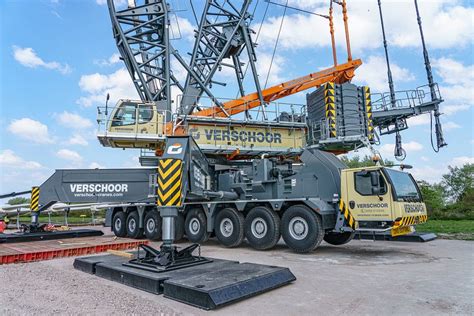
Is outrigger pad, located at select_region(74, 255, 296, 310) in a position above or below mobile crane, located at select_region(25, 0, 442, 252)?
below

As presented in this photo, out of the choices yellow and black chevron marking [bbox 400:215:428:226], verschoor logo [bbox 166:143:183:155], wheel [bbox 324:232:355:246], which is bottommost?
wheel [bbox 324:232:355:246]

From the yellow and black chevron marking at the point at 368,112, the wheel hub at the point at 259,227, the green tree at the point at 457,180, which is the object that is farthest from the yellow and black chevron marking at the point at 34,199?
the green tree at the point at 457,180

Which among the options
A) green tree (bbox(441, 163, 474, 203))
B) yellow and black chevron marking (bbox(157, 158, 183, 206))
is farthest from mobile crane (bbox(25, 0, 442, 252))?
green tree (bbox(441, 163, 474, 203))

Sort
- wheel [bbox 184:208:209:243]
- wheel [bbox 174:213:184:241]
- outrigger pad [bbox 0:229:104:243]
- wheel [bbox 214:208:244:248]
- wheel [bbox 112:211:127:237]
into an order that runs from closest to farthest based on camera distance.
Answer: outrigger pad [bbox 0:229:104:243], wheel [bbox 214:208:244:248], wheel [bbox 184:208:209:243], wheel [bbox 174:213:184:241], wheel [bbox 112:211:127:237]

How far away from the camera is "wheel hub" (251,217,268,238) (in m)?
9.69

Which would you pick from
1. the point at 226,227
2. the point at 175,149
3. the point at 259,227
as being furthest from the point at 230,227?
the point at 175,149

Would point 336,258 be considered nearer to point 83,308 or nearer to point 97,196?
point 83,308

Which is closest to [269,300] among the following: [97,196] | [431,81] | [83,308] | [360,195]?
[83,308]

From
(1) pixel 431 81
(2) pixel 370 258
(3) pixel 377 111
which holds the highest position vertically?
(1) pixel 431 81

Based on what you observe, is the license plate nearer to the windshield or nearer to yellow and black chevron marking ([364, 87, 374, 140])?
the windshield

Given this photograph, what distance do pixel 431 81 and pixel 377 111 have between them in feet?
10.2

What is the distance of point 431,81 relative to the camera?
1698 centimetres

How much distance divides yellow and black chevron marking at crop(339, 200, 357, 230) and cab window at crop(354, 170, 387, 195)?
20.4 inches

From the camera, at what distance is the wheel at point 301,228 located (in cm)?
862
